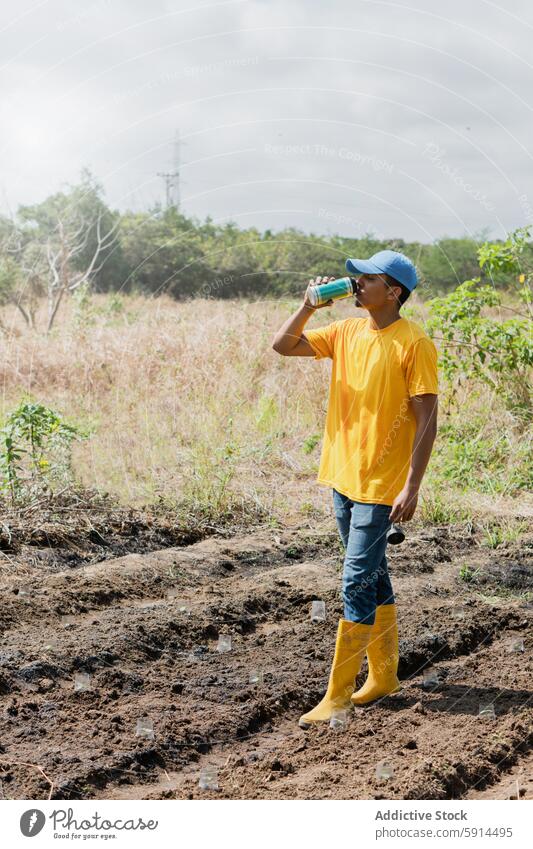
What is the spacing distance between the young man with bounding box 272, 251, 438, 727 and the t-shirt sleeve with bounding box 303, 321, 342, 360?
0.14 feet

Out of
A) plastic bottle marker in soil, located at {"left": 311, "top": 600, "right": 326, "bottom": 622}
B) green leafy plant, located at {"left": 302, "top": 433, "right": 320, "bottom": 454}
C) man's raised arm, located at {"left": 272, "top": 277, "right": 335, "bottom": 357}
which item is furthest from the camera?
green leafy plant, located at {"left": 302, "top": 433, "right": 320, "bottom": 454}

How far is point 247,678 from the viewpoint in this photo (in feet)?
13.8

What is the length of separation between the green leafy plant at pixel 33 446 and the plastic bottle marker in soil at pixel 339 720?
3.05m

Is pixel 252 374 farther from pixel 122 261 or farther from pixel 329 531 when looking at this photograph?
pixel 122 261

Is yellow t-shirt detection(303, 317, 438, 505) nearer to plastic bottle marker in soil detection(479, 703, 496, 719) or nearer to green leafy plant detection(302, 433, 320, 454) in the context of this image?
plastic bottle marker in soil detection(479, 703, 496, 719)

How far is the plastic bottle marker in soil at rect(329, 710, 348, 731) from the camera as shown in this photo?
367 cm

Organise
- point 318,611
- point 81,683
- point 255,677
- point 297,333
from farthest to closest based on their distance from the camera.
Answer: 1. point 318,611
2. point 255,677
3. point 81,683
4. point 297,333

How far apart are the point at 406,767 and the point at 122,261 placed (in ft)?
55.1

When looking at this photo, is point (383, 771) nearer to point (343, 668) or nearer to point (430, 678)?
point (343, 668)

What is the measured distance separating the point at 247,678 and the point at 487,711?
102cm

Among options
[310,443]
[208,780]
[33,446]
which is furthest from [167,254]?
[208,780]

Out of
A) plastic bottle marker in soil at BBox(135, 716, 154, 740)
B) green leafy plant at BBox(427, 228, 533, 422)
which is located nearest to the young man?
plastic bottle marker in soil at BBox(135, 716, 154, 740)

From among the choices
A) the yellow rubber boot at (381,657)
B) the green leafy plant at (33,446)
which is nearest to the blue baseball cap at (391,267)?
the yellow rubber boot at (381,657)

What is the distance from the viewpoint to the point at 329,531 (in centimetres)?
641
